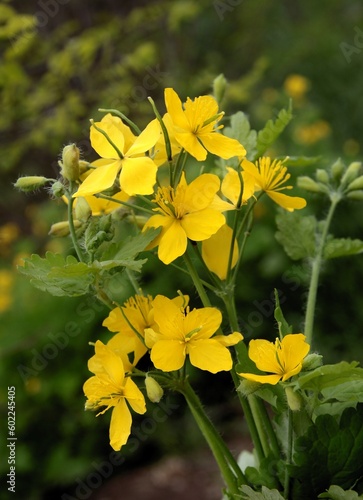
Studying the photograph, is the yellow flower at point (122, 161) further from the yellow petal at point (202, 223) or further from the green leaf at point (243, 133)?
the green leaf at point (243, 133)

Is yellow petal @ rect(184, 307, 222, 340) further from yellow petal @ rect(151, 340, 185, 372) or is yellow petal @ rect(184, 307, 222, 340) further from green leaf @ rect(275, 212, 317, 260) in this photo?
green leaf @ rect(275, 212, 317, 260)

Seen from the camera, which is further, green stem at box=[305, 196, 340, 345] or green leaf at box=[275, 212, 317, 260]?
green leaf at box=[275, 212, 317, 260]

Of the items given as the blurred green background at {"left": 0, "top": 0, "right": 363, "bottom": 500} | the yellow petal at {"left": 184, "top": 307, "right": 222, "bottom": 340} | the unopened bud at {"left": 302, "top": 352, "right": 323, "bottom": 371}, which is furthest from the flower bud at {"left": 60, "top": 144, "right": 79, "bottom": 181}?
the blurred green background at {"left": 0, "top": 0, "right": 363, "bottom": 500}

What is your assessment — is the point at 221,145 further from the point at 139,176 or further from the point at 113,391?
the point at 113,391

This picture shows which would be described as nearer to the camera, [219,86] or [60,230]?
[60,230]

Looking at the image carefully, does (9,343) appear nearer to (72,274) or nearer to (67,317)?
(67,317)

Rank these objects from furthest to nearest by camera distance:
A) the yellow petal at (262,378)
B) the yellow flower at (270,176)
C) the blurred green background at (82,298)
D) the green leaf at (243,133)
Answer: the blurred green background at (82,298)
the green leaf at (243,133)
the yellow flower at (270,176)
the yellow petal at (262,378)

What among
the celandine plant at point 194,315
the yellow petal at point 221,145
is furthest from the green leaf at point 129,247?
the yellow petal at point 221,145

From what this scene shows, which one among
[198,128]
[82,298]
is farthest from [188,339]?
[82,298]
